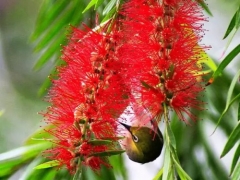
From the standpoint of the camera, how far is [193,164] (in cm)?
56

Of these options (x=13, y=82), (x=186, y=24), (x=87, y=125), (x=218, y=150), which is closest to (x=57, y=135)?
(x=87, y=125)

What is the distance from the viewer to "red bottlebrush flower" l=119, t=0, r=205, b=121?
0.36 metres

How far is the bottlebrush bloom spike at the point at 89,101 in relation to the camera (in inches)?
14.1

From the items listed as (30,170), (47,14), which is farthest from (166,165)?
(47,14)

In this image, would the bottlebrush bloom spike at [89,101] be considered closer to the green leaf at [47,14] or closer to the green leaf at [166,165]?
the green leaf at [166,165]

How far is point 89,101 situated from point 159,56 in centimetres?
7

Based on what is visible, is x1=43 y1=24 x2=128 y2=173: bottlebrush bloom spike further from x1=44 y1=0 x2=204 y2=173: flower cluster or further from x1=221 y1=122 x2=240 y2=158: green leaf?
x1=221 y1=122 x2=240 y2=158: green leaf

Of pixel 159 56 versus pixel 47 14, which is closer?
pixel 159 56

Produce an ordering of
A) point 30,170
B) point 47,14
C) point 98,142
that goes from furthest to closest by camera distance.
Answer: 1. point 47,14
2. point 30,170
3. point 98,142

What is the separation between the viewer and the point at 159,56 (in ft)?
1.21

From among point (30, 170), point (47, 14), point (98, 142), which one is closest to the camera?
point (98, 142)

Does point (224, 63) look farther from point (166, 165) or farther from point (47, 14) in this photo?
point (47, 14)

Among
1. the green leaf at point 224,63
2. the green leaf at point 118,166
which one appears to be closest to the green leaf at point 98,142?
the green leaf at point 224,63

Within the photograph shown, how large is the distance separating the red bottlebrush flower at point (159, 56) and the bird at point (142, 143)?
0.07 ft
